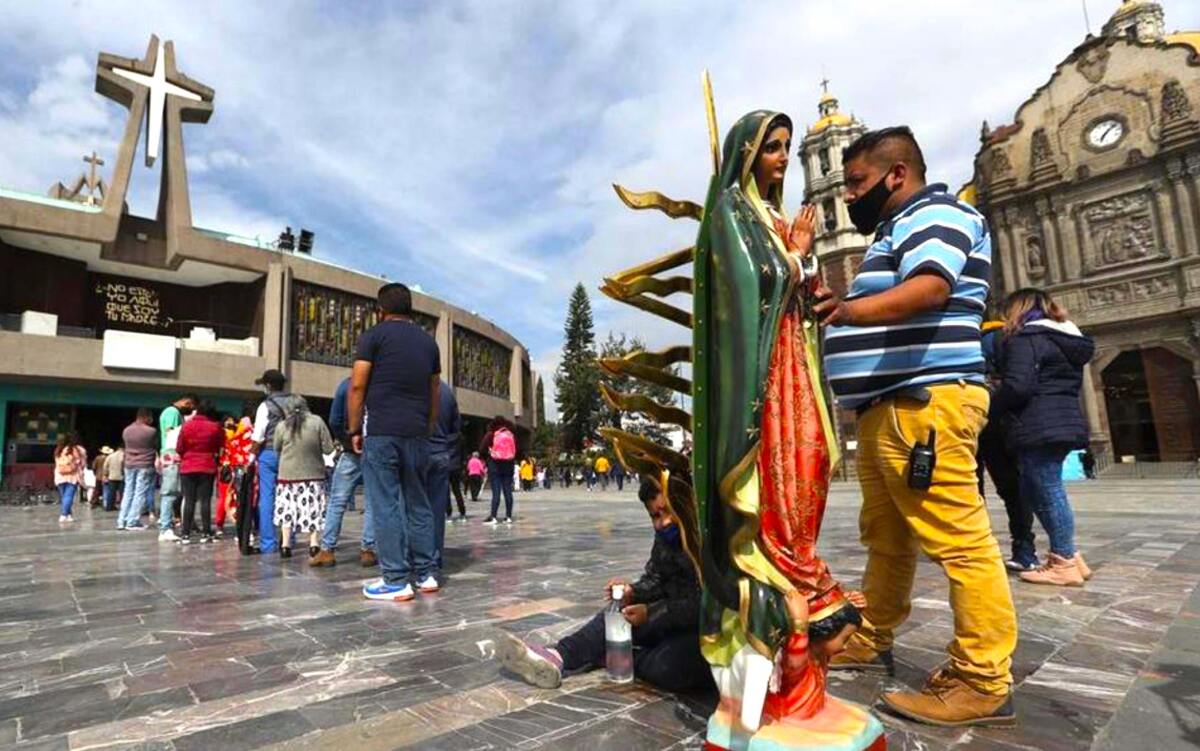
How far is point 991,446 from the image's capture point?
450 centimetres

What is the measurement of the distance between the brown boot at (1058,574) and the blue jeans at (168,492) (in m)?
8.78

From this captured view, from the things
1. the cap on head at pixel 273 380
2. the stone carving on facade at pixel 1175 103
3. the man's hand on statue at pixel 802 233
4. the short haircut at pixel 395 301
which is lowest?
the man's hand on statue at pixel 802 233

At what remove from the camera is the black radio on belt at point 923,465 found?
1.89m

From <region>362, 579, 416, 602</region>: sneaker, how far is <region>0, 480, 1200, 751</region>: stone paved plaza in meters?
0.12

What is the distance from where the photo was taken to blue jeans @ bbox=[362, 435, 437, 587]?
3.99m

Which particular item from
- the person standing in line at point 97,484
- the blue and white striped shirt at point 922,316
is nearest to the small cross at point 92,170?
the person standing in line at point 97,484

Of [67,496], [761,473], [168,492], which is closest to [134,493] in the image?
[168,492]

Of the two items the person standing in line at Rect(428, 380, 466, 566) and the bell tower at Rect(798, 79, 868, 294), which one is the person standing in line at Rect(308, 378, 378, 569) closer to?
the person standing in line at Rect(428, 380, 466, 566)

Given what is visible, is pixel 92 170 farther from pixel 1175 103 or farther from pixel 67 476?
pixel 1175 103

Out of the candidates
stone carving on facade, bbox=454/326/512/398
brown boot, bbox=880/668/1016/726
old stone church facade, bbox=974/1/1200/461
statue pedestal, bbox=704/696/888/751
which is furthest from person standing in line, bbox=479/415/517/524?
old stone church facade, bbox=974/1/1200/461

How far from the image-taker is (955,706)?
1880 millimetres

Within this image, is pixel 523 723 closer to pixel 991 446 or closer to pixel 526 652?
pixel 526 652

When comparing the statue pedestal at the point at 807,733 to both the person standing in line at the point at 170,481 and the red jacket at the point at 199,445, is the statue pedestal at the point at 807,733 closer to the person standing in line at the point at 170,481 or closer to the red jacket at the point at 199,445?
the red jacket at the point at 199,445

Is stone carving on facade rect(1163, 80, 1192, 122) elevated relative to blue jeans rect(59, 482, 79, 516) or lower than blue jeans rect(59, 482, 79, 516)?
elevated
